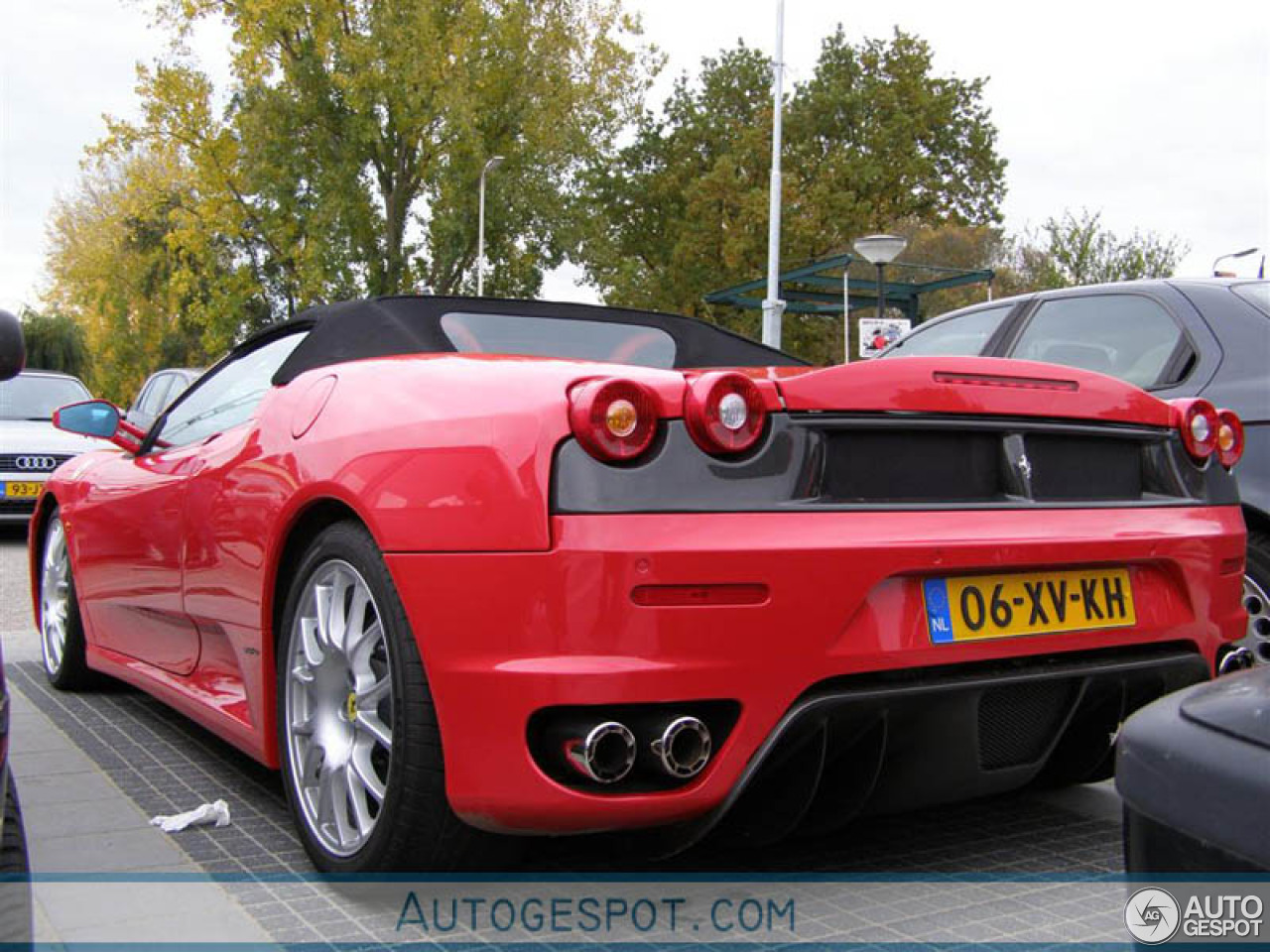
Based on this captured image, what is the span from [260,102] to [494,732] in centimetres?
2777

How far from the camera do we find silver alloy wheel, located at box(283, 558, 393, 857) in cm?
279

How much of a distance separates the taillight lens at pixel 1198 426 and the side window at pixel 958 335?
2.03 m

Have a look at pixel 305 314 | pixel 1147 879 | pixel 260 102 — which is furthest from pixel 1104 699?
pixel 260 102

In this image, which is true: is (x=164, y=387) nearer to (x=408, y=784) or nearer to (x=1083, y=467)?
(x=408, y=784)

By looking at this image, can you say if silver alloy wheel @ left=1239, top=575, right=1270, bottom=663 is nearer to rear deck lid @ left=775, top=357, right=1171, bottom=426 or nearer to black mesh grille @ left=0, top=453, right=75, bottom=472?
rear deck lid @ left=775, top=357, right=1171, bottom=426

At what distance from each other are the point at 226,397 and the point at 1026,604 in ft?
8.02

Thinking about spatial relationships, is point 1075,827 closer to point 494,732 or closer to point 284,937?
point 494,732

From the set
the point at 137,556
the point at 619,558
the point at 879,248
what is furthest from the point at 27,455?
the point at 879,248

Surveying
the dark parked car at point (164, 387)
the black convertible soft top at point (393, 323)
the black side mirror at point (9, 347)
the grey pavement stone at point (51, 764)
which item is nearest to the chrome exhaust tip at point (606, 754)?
the black side mirror at point (9, 347)

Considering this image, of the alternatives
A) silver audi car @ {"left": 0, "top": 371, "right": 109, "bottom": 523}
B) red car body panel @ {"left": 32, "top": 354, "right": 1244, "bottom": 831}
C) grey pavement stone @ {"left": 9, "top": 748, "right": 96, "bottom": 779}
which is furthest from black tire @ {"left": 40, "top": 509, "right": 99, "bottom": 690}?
silver audi car @ {"left": 0, "top": 371, "right": 109, "bottom": 523}

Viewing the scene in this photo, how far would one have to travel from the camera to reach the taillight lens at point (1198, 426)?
3.25 m

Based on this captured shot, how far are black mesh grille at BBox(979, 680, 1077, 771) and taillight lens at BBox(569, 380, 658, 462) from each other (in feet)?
2.96

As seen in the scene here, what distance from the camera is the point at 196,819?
334cm

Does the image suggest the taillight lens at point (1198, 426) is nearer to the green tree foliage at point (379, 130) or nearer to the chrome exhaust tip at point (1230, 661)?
the chrome exhaust tip at point (1230, 661)
